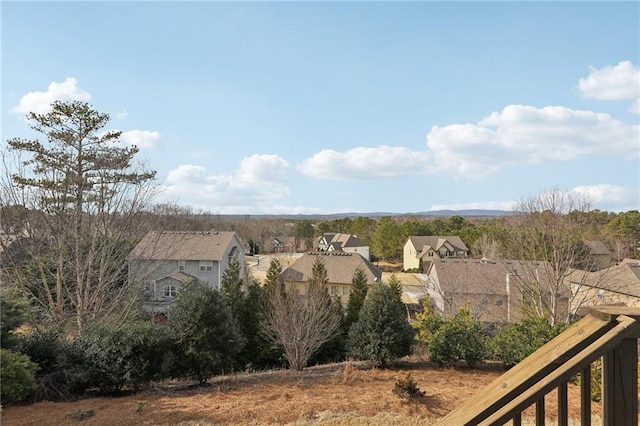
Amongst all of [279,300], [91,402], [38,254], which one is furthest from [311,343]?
[38,254]

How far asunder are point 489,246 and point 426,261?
956 centimetres

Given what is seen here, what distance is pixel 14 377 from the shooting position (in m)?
6.48

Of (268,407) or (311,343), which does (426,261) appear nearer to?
(311,343)

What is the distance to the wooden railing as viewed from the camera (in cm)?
127

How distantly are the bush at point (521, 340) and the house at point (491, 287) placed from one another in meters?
4.17

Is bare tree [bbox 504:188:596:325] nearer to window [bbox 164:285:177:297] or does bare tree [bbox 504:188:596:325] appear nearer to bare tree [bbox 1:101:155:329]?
bare tree [bbox 1:101:155:329]

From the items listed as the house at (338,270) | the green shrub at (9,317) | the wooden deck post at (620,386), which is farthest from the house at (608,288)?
the green shrub at (9,317)

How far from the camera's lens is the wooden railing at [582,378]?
127 centimetres

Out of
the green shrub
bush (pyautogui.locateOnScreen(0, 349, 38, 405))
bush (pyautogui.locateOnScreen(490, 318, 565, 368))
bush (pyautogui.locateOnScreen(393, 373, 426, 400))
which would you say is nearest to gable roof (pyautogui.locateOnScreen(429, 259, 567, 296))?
bush (pyautogui.locateOnScreen(490, 318, 565, 368))

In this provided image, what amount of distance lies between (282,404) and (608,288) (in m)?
13.8

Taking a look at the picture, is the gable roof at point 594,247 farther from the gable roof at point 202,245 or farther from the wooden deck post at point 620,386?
the gable roof at point 202,245

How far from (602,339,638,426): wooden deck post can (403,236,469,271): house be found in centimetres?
3905

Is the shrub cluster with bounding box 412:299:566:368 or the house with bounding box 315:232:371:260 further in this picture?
the house with bounding box 315:232:371:260

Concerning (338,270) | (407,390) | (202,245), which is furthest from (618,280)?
(202,245)
